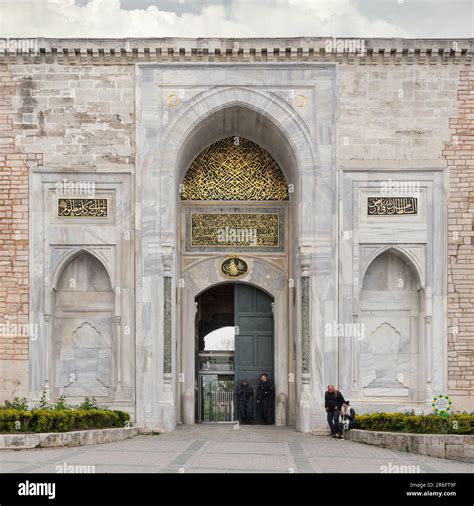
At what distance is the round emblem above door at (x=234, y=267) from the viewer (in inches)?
678

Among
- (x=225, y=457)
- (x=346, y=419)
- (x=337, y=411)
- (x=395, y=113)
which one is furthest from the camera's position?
(x=395, y=113)

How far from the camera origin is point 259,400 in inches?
677

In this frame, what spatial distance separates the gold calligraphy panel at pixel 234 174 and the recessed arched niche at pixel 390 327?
253cm

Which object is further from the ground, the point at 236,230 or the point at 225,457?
the point at 236,230

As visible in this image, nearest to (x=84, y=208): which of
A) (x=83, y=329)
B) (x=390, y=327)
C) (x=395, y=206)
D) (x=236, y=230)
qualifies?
(x=83, y=329)

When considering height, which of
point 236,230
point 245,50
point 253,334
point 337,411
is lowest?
point 337,411

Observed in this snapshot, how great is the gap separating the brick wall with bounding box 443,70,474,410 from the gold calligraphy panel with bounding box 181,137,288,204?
10.7 ft

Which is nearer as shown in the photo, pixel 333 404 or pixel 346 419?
pixel 346 419

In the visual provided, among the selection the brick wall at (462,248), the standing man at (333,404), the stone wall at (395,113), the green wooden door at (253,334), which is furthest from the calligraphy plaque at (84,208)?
the brick wall at (462,248)

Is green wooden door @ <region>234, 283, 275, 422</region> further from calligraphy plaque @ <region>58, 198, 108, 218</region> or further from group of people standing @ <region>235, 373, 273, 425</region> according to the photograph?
calligraphy plaque @ <region>58, 198, 108, 218</region>

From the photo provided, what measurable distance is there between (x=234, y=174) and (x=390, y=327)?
13.4 feet

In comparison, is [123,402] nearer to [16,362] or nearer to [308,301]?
[16,362]

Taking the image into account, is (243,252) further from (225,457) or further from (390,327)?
(225,457)

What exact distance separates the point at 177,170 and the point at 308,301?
3.24m
